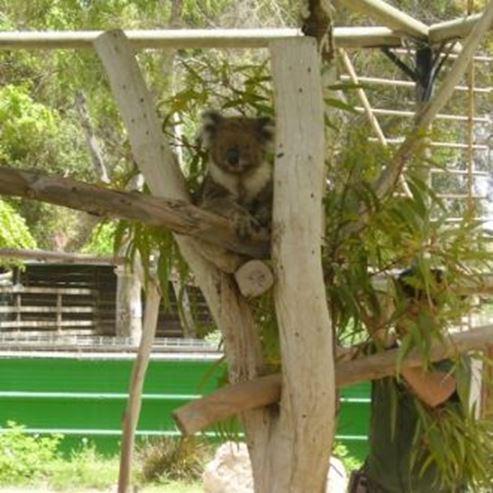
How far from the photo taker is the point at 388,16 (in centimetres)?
485

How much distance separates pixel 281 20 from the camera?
41.5 ft

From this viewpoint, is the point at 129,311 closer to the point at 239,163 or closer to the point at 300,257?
the point at 239,163

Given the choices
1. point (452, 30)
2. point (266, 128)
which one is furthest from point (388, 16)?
point (266, 128)

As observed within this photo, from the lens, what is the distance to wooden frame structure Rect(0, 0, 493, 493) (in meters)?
2.67

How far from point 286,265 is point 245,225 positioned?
28 cm

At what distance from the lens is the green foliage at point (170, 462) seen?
354 inches

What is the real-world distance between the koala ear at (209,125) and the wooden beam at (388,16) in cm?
128

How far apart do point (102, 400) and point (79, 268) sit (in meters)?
8.70

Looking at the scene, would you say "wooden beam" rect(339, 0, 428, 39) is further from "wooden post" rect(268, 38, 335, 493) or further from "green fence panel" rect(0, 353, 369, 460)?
"green fence panel" rect(0, 353, 369, 460)

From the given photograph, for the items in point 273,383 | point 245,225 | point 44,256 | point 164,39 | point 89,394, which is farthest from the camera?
point 89,394

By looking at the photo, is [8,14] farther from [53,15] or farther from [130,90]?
[130,90]

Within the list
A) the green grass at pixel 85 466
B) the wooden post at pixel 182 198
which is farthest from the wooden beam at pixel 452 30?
the green grass at pixel 85 466

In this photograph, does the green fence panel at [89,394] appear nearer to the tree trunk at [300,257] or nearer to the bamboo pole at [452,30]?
the bamboo pole at [452,30]

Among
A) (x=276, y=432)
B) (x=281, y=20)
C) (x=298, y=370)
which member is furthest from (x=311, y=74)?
(x=281, y=20)
